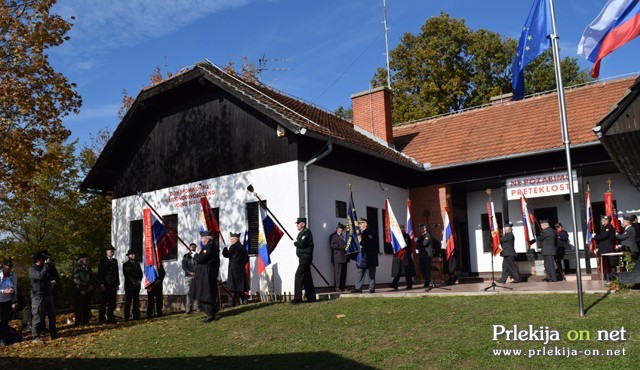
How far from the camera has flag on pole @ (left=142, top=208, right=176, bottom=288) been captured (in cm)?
1457

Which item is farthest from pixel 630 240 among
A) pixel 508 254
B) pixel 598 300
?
pixel 598 300

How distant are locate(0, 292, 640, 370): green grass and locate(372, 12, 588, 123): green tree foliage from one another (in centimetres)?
2267

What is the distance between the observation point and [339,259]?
49.5ft

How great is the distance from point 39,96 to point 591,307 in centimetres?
1592

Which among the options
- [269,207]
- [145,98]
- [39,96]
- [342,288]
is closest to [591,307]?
[342,288]

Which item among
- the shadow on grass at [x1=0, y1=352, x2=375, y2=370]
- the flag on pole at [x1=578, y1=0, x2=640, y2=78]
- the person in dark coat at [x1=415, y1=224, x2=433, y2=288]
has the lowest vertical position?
the shadow on grass at [x1=0, y1=352, x2=375, y2=370]

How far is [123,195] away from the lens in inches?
768

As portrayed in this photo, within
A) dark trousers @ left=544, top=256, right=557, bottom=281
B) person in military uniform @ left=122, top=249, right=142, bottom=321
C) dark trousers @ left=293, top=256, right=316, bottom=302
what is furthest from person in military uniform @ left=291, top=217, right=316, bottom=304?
dark trousers @ left=544, top=256, right=557, bottom=281

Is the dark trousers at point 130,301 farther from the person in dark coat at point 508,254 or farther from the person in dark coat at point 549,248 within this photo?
the person in dark coat at point 549,248

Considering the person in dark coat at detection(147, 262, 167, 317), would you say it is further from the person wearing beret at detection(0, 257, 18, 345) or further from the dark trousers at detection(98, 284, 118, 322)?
the person wearing beret at detection(0, 257, 18, 345)

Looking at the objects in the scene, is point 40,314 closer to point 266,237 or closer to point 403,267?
point 266,237

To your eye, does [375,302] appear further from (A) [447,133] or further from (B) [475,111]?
(B) [475,111]

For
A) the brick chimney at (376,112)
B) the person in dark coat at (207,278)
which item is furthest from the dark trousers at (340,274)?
the brick chimney at (376,112)

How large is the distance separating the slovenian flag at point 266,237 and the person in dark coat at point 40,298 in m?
4.80
